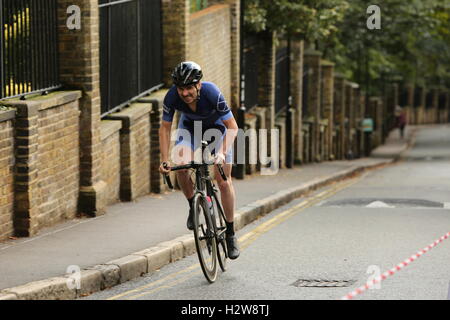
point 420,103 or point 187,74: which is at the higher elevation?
point 187,74

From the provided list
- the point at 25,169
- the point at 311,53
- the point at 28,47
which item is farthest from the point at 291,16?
the point at 25,169

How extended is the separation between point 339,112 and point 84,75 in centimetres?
2706

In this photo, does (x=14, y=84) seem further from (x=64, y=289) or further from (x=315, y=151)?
(x=315, y=151)

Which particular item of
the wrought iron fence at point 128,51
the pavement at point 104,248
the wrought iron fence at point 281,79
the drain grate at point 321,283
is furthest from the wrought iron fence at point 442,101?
the drain grate at point 321,283

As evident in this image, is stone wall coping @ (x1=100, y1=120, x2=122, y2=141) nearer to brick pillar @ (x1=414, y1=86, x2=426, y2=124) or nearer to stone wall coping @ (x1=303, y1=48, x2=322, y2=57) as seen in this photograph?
stone wall coping @ (x1=303, y1=48, x2=322, y2=57)

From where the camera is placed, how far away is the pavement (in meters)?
7.77

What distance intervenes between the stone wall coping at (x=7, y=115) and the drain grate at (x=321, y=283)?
3.40m

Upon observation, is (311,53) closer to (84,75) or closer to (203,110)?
(84,75)

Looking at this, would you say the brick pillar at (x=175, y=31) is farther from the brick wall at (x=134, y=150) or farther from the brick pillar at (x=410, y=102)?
the brick pillar at (x=410, y=102)

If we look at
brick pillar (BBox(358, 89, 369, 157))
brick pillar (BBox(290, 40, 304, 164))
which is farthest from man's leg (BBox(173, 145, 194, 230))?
Result: brick pillar (BBox(358, 89, 369, 157))

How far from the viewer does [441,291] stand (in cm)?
777

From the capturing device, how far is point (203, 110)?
8438 mm

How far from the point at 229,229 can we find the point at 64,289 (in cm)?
192

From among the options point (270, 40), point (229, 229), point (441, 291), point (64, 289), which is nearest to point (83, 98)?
point (229, 229)
